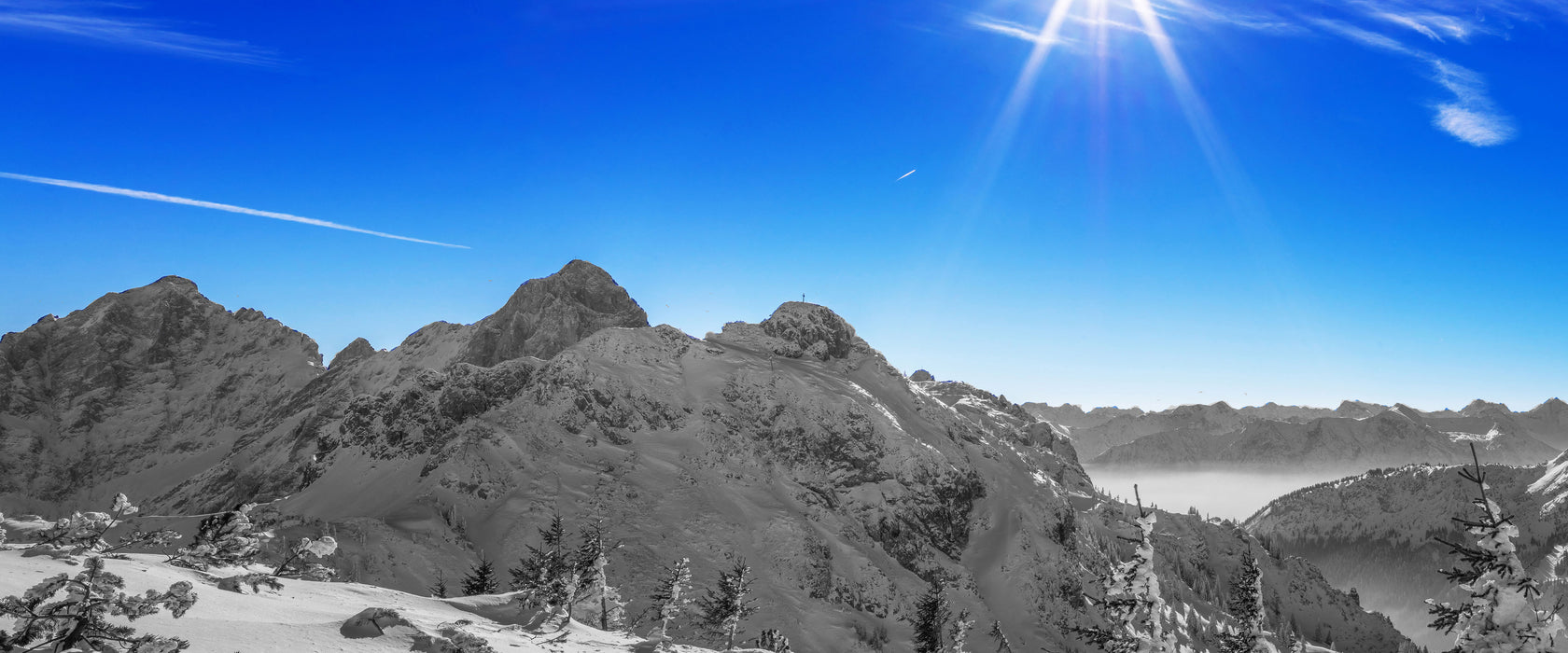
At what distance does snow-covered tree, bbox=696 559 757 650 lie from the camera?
6469 centimetres

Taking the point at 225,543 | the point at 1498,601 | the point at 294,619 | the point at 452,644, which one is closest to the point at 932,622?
the point at 1498,601

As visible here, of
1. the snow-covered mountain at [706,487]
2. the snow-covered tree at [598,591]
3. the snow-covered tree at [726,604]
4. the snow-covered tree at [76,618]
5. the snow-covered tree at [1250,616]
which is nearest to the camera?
the snow-covered tree at [76,618]

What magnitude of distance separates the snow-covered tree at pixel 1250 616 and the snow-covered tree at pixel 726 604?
3396cm

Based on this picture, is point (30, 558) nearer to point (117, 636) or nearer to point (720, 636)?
point (117, 636)

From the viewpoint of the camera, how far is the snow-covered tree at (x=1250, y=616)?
1271 inches

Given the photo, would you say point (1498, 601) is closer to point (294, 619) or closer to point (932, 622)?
point (294, 619)

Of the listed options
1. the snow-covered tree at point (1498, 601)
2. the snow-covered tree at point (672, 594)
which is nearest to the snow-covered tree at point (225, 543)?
the snow-covered tree at point (1498, 601)

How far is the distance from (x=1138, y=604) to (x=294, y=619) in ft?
80.7

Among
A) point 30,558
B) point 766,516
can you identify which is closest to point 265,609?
point 30,558

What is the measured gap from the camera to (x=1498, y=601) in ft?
63.7

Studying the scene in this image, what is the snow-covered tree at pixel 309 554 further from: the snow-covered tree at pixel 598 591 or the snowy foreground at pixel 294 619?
the snow-covered tree at pixel 598 591

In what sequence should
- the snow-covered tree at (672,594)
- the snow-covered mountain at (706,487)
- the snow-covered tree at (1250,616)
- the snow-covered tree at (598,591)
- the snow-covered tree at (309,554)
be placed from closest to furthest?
the snow-covered tree at (309,554) → the snow-covered tree at (1250,616) → the snow-covered tree at (598,591) → the snow-covered tree at (672,594) → the snow-covered mountain at (706,487)

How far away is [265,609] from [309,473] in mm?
139162

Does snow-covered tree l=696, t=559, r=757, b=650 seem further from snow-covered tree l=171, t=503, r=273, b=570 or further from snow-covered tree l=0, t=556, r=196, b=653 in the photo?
snow-covered tree l=0, t=556, r=196, b=653
